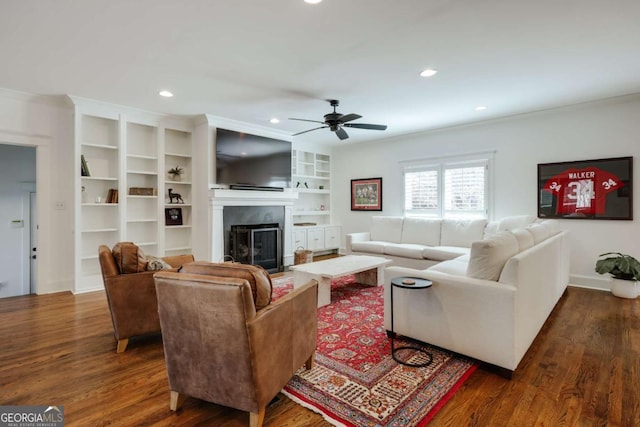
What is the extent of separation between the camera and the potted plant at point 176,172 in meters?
5.41

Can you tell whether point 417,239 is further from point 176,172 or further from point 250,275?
point 250,275

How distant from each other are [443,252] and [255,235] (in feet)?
10.3

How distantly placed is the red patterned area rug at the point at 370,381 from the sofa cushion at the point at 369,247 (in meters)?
2.65

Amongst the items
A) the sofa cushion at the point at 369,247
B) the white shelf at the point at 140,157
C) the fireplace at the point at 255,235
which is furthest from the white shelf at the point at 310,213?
the white shelf at the point at 140,157

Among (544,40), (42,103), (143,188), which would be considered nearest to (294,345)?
(544,40)

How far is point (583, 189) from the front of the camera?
457 cm

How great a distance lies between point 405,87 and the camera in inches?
154

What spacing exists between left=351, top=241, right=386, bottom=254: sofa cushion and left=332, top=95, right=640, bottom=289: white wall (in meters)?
1.19

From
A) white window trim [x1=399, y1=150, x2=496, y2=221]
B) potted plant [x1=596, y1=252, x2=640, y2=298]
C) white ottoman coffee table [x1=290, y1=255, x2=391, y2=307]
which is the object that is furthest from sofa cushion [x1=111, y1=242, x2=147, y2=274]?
potted plant [x1=596, y1=252, x2=640, y2=298]

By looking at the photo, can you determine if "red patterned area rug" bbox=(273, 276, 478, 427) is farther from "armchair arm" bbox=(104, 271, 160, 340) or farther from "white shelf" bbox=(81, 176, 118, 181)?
"white shelf" bbox=(81, 176, 118, 181)

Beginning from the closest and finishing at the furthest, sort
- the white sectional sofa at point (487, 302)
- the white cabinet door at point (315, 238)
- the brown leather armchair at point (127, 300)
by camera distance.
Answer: the white sectional sofa at point (487, 302) → the brown leather armchair at point (127, 300) → the white cabinet door at point (315, 238)

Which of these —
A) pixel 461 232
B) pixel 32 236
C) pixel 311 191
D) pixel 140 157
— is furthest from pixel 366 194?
pixel 32 236

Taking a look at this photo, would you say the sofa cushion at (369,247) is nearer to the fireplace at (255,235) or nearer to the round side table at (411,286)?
the fireplace at (255,235)

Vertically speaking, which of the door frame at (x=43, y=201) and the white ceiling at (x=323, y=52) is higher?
the white ceiling at (x=323, y=52)
